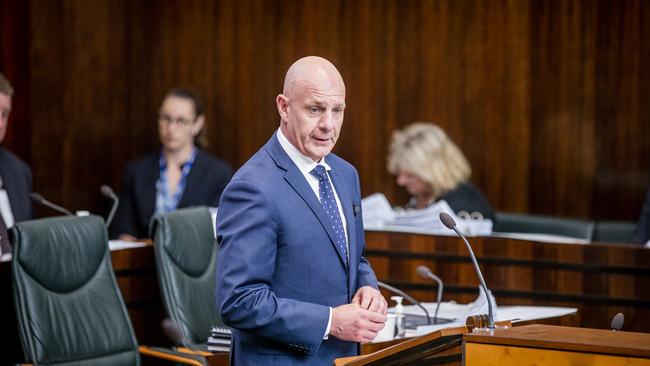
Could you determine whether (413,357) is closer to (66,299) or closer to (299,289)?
(299,289)

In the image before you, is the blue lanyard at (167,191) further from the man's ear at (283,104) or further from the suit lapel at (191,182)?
the man's ear at (283,104)

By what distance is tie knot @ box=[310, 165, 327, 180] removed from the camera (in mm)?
2684

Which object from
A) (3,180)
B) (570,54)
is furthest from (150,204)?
(570,54)

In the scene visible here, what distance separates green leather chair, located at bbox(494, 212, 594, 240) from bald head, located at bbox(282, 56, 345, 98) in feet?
12.5

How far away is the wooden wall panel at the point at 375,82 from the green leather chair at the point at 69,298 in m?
2.14

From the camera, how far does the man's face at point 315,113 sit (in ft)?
8.41

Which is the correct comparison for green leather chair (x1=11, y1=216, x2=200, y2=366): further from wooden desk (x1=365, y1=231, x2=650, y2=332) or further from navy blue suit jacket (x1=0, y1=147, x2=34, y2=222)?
wooden desk (x1=365, y1=231, x2=650, y2=332)

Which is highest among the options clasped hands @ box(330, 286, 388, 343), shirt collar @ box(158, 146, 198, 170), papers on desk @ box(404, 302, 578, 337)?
shirt collar @ box(158, 146, 198, 170)

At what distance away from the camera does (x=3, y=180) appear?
5.23 meters

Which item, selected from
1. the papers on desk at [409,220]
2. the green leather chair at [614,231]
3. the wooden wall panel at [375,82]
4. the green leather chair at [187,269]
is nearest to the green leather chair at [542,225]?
the green leather chair at [614,231]

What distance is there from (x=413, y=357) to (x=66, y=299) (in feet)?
7.11

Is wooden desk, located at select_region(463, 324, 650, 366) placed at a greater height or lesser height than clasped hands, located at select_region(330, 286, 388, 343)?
greater

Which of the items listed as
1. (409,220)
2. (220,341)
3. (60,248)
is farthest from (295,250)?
(409,220)

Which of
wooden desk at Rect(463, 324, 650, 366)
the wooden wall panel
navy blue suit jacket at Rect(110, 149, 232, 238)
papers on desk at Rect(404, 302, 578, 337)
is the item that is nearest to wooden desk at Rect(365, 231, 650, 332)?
papers on desk at Rect(404, 302, 578, 337)
